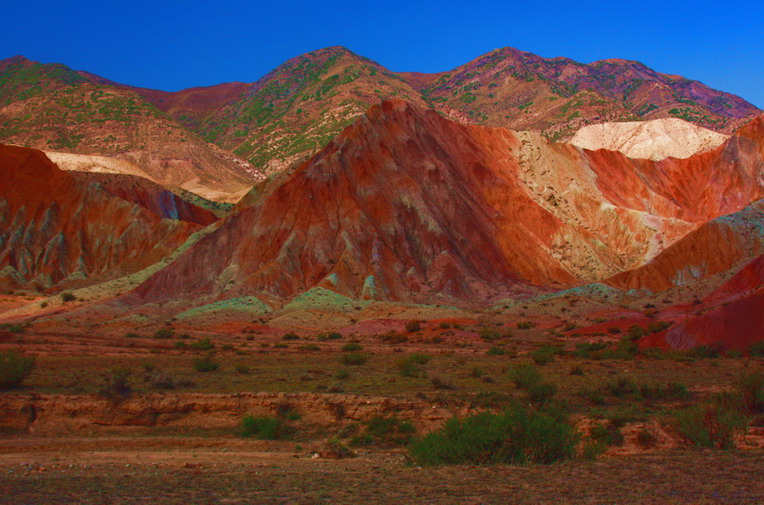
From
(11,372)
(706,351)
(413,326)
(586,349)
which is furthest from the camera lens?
(413,326)

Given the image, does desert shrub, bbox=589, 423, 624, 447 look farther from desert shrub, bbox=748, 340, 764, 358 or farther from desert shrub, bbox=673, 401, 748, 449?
desert shrub, bbox=748, 340, 764, 358

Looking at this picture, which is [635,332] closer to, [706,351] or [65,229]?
[706,351]

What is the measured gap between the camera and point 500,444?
40.4ft

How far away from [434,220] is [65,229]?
44797 millimetres

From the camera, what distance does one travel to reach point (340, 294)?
52969 mm

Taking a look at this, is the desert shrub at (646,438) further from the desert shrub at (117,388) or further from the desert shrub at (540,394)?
the desert shrub at (117,388)

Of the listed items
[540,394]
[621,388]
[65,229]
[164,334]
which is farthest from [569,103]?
[540,394]

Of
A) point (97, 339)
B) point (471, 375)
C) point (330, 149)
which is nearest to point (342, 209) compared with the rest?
point (330, 149)

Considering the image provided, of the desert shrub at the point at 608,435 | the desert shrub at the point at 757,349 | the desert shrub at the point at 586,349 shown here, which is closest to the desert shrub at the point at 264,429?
the desert shrub at the point at 608,435

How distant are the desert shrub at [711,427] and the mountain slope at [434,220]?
40140 millimetres

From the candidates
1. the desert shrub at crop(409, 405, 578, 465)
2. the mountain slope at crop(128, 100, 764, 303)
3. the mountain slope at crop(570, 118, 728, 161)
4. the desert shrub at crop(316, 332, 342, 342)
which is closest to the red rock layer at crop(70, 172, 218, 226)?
the mountain slope at crop(128, 100, 764, 303)

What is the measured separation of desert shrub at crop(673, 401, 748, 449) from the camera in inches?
526

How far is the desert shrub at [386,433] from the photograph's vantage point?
16.3m

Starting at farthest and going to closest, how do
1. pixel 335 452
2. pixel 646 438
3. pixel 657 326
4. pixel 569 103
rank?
pixel 569 103 < pixel 657 326 < pixel 646 438 < pixel 335 452
